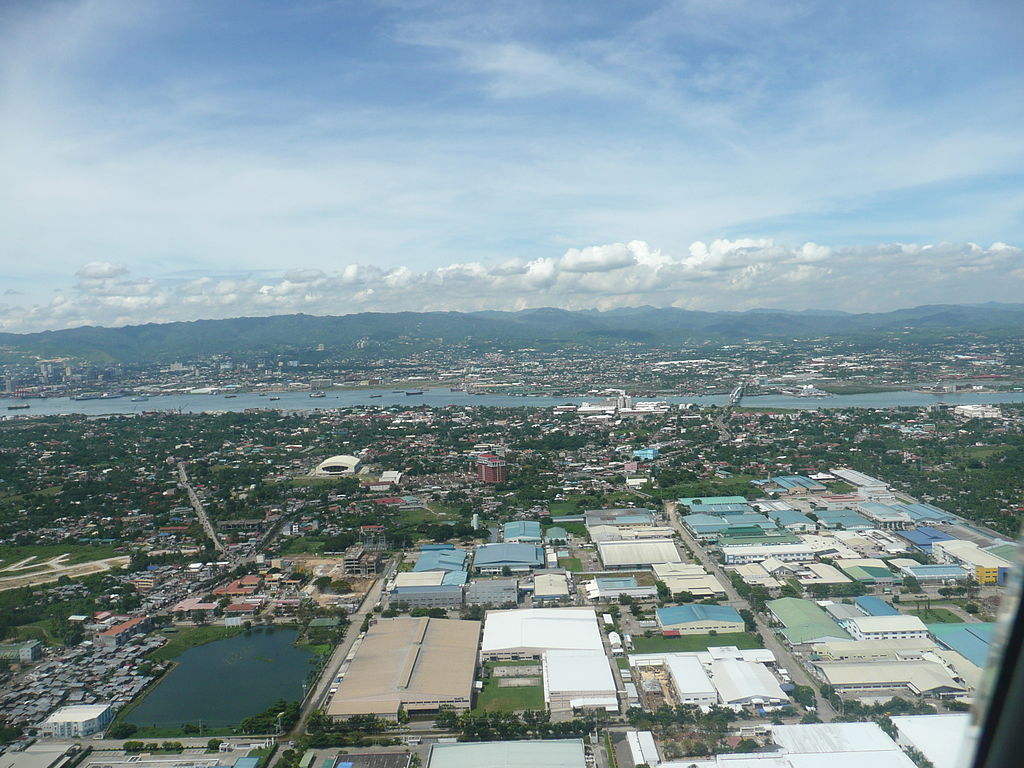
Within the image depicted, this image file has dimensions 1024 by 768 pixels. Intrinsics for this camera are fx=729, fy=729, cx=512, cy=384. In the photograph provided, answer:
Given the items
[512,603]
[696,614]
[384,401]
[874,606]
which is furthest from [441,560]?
[384,401]

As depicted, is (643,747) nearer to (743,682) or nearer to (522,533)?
(743,682)

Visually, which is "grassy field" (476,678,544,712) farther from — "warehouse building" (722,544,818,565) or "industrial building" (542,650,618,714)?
"warehouse building" (722,544,818,565)

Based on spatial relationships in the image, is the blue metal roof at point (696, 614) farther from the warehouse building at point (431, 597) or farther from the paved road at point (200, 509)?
the paved road at point (200, 509)

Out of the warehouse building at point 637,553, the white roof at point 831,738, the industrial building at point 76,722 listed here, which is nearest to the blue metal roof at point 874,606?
the warehouse building at point 637,553

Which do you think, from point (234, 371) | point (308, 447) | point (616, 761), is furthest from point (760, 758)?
point (234, 371)

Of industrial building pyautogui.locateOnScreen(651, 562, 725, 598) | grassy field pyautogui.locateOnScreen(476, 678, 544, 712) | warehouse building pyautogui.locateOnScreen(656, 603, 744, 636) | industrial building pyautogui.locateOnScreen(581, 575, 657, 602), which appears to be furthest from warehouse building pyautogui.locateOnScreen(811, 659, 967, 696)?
grassy field pyautogui.locateOnScreen(476, 678, 544, 712)

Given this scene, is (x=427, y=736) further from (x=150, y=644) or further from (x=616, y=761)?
(x=150, y=644)

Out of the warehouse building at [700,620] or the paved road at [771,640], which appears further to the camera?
the warehouse building at [700,620]
